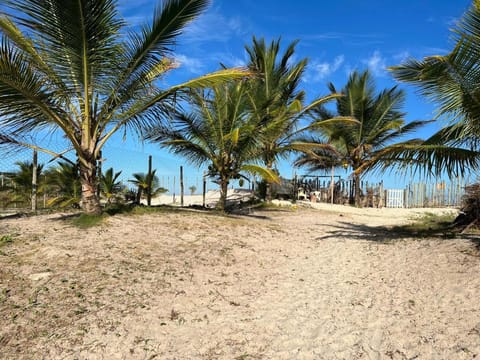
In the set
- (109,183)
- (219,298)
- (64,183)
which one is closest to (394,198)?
(109,183)

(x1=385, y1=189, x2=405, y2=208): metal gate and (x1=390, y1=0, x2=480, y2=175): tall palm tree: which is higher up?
(x1=390, y1=0, x2=480, y2=175): tall palm tree

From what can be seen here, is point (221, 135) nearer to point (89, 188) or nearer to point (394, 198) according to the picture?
point (89, 188)

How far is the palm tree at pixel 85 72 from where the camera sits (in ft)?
17.8

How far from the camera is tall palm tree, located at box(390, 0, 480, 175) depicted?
4.79 meters

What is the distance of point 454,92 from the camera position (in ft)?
17.5

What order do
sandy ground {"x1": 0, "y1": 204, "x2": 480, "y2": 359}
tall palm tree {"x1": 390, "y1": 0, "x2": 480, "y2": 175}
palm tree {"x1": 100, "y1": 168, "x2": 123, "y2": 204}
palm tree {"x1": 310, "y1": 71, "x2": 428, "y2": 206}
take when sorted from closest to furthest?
sandy ground {"x1": 0, "y1": 204, "x2": 480, "y2": 359}
tall palm tree {"x1": 390, "y1": 0, "x2": 480, "y2": 175}
palm tree {"x1": 100, "y1": 168, "x2": 123, "y2": 204}
palm tree {"x1": 310, "y1": 71, "x2": 428, "y2": 206}

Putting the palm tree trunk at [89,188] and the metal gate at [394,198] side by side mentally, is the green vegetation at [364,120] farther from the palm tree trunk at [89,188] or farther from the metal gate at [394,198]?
the palm tree trunk at [89,188]

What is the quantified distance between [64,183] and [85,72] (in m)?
4.73

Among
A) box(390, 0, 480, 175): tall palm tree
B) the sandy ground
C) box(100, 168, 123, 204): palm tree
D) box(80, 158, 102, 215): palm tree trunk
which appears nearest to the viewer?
the sandy ground

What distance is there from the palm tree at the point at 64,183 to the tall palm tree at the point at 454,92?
780cm

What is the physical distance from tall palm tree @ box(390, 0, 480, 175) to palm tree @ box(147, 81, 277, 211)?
422 centimetres

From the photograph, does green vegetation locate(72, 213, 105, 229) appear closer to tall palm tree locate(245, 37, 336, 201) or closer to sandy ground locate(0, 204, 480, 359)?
sandy ground locate(0, 204, 480, 359)

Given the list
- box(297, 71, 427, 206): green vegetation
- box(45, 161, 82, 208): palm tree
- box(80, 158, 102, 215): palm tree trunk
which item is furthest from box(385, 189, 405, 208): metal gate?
box(80, 158, 102, 215): palm tree trunk

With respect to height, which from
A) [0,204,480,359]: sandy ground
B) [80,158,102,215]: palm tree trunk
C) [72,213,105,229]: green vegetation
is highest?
[80,158,102,215]: palm tree trunk
